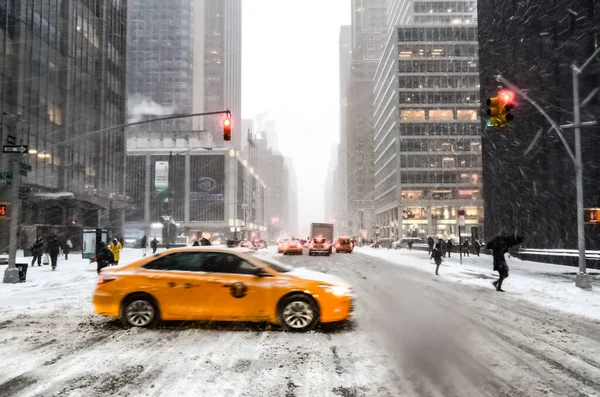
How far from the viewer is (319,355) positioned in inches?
229

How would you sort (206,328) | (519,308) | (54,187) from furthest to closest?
(54,187)
(519,308)
(206,328)

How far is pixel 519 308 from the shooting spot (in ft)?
33.1

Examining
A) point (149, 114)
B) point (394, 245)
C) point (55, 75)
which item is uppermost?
point (149, 114)

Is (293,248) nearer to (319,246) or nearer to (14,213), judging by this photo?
(319,246)

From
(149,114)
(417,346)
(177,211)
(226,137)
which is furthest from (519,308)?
(149,114)

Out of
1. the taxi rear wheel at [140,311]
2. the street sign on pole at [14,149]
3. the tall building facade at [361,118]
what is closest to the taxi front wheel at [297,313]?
the taxi rear wheel at [140,311]

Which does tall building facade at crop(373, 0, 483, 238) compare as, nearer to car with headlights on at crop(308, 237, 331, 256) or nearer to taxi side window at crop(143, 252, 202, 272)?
car with headlights on at crop(308, 237, 331, 256)

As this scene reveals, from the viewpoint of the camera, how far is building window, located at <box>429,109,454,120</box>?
286 ft

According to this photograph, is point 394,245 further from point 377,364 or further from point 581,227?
point 377,364

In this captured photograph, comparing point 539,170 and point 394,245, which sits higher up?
point 539,170

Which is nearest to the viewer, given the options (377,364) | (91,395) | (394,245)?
(91,395)

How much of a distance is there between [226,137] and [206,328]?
1069 centimetres

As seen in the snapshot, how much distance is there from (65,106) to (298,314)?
155ft

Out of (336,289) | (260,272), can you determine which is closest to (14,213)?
(260,272)
